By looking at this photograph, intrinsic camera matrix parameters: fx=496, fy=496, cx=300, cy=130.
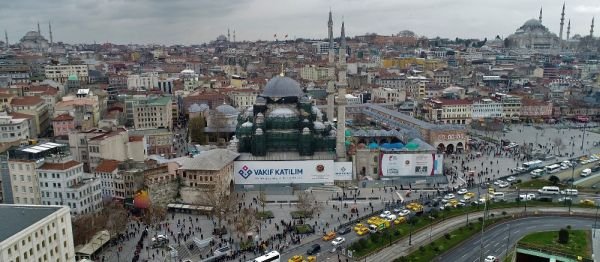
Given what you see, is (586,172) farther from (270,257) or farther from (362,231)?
(270,257)

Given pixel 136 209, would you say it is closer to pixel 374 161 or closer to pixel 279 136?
pixel 279 136

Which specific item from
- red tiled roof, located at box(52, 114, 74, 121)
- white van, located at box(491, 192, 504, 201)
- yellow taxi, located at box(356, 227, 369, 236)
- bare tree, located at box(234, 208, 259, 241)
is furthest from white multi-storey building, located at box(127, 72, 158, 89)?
white van, located at box(491, 192, 504, 201)

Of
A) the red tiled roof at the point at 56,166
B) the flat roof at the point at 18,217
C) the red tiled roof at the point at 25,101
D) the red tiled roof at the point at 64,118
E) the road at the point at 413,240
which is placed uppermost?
the red tiled roof at the point at 25,101

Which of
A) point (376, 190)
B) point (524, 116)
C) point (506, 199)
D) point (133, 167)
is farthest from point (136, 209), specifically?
point (524, 116)

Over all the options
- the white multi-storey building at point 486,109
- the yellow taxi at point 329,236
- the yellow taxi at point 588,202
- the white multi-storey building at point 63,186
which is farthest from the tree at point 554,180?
the white multi-storey building at point 63,186

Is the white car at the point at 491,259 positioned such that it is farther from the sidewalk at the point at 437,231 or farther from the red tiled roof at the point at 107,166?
the red tiled roof at the point at 107,166
